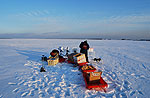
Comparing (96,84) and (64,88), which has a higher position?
(96,84)

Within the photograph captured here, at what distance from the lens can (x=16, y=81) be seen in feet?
14.1

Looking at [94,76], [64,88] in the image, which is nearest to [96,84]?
[94,76]

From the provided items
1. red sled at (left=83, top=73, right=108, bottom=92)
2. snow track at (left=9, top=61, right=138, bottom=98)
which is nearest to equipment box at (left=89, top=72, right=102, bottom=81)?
red sled at (left=83, top=73, right=108, bottom=92)

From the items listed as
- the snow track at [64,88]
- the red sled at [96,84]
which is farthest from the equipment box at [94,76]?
the snow track at [64,88]

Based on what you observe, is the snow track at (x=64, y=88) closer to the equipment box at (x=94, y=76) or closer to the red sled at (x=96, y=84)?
the red sled at (x=96, y=84)

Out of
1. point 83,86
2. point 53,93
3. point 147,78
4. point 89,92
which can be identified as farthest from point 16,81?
point 147,78

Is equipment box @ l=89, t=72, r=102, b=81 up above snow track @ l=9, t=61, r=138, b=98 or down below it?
above

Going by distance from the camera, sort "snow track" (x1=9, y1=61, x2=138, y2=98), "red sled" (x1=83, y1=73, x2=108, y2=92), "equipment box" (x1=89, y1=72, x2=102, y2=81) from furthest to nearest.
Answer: "equipment box" (x1=89, y1=72, x2=102, y2=81) < "red sled" (x1=83, y1=73, x2=108, y2=92) < "snow track" (x1=9, y1=61, x2=138, y2=98)

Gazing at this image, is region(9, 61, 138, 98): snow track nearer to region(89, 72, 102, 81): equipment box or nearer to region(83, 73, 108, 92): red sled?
region(83, 73, 108, 92): red sled

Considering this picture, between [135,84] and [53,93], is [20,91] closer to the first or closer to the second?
[53,93]

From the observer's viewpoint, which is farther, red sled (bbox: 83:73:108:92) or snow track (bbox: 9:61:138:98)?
red sled (bbox: 83:73:108:92)

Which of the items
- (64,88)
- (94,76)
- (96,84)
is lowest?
(64,88)

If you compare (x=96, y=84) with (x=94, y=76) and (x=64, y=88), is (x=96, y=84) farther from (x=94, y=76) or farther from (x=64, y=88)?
(x=64, y=88)

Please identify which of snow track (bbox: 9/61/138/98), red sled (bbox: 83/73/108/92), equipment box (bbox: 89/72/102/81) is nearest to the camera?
snow track (bbox: 9/61/138/98)
